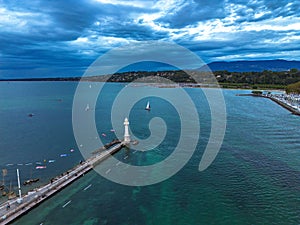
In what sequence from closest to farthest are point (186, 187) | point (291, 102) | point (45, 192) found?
point (45, 192) → point (186, 187) → point (291, 102)

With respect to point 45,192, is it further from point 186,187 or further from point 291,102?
point 291,102

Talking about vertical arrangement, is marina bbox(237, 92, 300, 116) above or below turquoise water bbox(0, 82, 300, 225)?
above

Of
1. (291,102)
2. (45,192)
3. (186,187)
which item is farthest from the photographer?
(291,102)

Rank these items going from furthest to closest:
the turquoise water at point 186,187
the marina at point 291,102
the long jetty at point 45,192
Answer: the marina at point 291,102 < the turquoise water at point 186,187 < the long jetty at point 45,192

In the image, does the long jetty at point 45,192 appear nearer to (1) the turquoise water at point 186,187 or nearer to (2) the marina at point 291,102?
(1) the turquoise water at point 186,187

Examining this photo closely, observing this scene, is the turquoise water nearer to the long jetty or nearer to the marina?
the long jetty

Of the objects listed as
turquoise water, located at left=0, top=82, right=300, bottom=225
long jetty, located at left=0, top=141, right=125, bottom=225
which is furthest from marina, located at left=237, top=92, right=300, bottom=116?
long jetty, located at left=0, top=141, right=125, bottom=225

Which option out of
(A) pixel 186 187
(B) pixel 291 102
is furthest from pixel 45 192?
(B) pixel 291 102

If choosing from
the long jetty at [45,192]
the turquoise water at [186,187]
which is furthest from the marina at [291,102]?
the long jetty at [45,192]
